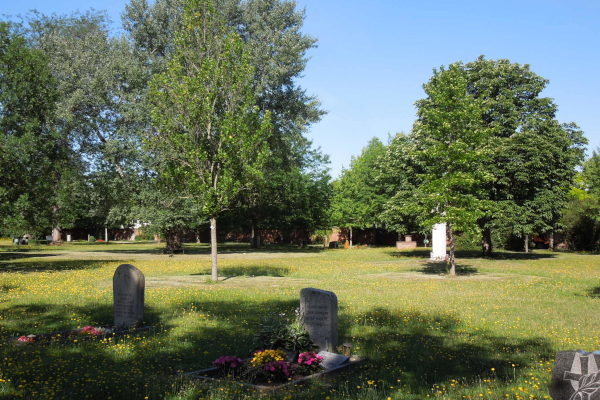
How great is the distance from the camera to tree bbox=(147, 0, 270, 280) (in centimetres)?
2002

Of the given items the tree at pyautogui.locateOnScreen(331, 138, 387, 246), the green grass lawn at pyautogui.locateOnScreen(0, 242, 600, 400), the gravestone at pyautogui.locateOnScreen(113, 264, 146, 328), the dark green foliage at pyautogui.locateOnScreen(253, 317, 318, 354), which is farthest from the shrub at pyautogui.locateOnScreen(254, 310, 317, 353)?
the tree at pyautogui.locateOnScreen(331, 138, 387, 246)

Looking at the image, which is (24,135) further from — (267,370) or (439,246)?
(439,246)

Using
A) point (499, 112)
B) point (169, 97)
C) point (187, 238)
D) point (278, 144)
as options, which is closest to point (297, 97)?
point (278, 144)

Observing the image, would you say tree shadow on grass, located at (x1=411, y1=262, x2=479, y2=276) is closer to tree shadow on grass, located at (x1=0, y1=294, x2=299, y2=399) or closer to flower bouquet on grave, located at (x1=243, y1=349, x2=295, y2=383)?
tree shadow on grass, located at (x1=0, y1=294, x2=299, y2=399)

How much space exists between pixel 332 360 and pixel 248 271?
1670 centimetres

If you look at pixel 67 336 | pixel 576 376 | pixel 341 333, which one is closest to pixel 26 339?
pixel 67 336

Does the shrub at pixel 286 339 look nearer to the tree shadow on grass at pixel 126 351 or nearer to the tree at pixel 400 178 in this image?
the tree shadow on grass at pixel 126 351

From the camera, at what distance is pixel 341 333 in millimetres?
10062

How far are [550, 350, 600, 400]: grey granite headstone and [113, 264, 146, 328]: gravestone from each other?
329 inches

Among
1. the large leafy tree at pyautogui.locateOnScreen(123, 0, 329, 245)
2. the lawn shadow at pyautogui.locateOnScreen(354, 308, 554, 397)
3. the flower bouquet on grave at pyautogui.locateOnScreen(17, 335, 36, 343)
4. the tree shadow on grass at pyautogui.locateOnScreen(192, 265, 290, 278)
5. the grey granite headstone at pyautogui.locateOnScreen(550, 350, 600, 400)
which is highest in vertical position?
the large leafy tree at pyautogui.locateOnScreen(123, 0, 329, 245)

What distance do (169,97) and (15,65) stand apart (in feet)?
29.8

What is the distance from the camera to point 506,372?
284 inches

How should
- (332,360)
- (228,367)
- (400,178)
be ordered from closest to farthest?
(228,367) → (332,360) → (400,178)

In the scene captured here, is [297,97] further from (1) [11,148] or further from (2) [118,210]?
(1) [11,148]
